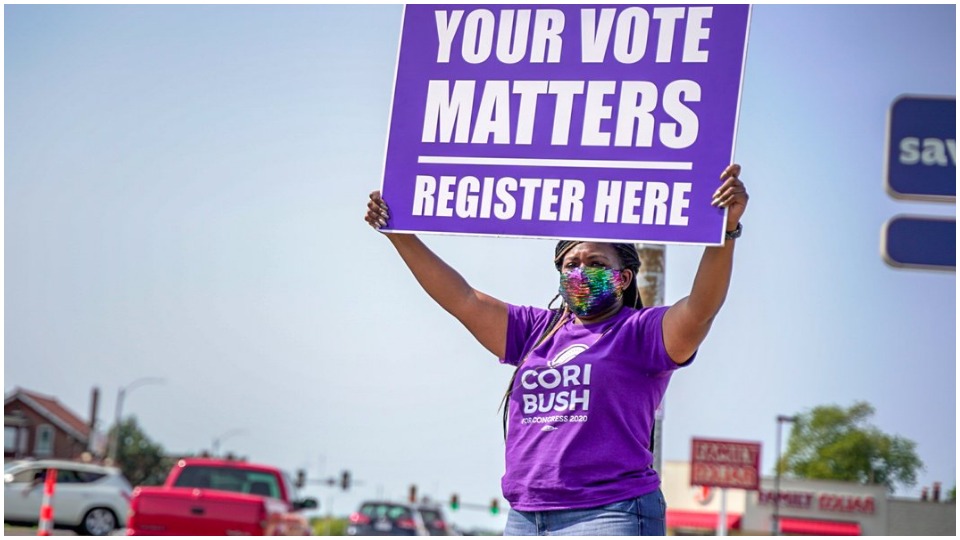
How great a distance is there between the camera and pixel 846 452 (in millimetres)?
98438

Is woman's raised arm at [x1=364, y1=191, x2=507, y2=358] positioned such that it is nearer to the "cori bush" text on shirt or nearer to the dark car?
the "cori bush" text on shirt

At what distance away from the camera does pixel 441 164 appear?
15.9 ft

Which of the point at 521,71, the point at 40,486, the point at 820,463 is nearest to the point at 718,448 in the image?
the point at 820,463

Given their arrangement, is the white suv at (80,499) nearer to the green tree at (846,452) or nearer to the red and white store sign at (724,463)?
the red and white store sign at (724,463)

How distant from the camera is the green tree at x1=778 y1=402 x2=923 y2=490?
98.4m

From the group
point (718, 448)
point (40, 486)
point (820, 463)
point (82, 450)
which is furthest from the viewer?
point (820, 463)

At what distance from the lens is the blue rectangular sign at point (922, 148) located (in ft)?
24.0

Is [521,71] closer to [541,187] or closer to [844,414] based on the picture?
[541,187]

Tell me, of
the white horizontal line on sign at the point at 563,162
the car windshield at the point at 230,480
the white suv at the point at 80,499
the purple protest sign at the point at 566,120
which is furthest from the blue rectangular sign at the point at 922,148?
the white suv at the point at 80,499

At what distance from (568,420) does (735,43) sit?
4.46 ft

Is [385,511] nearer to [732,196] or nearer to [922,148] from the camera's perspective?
[922,148]

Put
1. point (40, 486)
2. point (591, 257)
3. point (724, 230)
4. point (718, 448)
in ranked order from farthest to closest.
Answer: point (718, 448), point (40, 486), point (591, 257), point (724, 230)

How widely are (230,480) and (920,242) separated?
1083 cm

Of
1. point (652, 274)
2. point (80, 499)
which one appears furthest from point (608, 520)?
point (80, 499)
